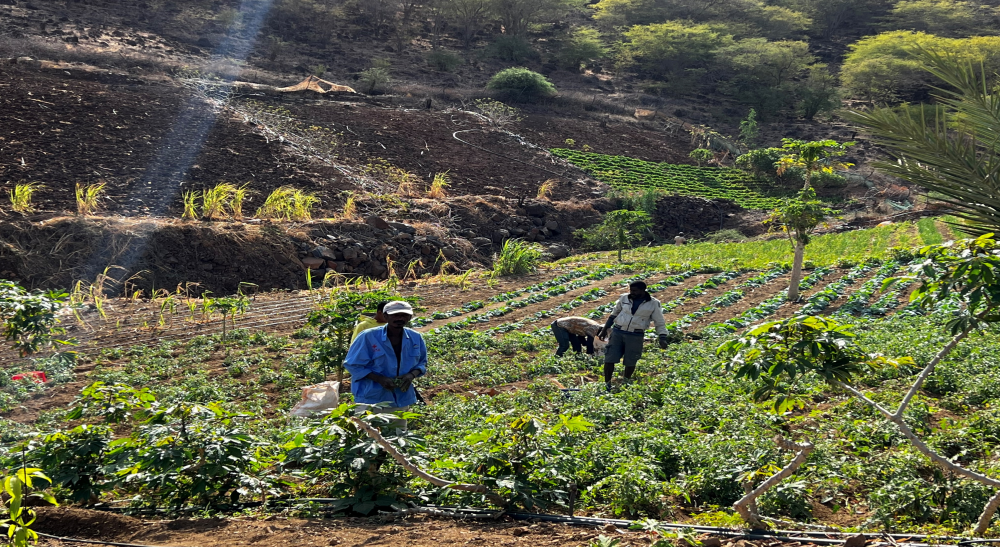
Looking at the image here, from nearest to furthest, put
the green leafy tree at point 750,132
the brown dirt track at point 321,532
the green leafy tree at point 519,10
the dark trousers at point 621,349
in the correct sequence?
the brown dirt track at point 321,532 → the dark trousers at point 621,349 → the green leafy tree at point 750,132 → the green leafy tree at point 519,10

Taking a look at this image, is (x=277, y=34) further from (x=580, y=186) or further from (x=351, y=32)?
(x=580, y=186)

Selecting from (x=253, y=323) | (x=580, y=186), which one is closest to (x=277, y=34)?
(x=580, y=186)

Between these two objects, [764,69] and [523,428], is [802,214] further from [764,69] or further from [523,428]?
[764,69]

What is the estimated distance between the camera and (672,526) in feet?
12.4

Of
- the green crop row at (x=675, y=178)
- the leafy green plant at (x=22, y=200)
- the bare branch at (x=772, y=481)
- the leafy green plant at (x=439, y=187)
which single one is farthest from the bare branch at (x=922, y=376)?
the green crop row at (x=675, y=178)

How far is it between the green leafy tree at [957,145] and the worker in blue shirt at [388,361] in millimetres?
3330

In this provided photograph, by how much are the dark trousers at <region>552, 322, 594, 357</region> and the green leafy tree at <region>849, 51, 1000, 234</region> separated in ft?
21.9

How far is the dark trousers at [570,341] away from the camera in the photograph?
33.7 feet

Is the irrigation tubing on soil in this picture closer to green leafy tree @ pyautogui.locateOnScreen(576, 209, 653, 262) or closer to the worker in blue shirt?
the worker in blue shirt

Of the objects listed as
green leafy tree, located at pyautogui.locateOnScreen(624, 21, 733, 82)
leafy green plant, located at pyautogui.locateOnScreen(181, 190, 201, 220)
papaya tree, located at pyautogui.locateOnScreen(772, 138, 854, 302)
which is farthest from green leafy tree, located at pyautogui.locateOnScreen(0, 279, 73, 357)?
green leafy tree, located at pyautogui.locateOnScreen(624, 21, 733, 82)

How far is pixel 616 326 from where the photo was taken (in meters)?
8.34

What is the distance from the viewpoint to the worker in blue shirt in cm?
552

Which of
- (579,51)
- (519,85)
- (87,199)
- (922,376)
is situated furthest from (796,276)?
(579,51)

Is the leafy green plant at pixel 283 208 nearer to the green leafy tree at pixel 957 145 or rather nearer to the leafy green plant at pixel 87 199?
the leafy green plant at pixel 87 199
